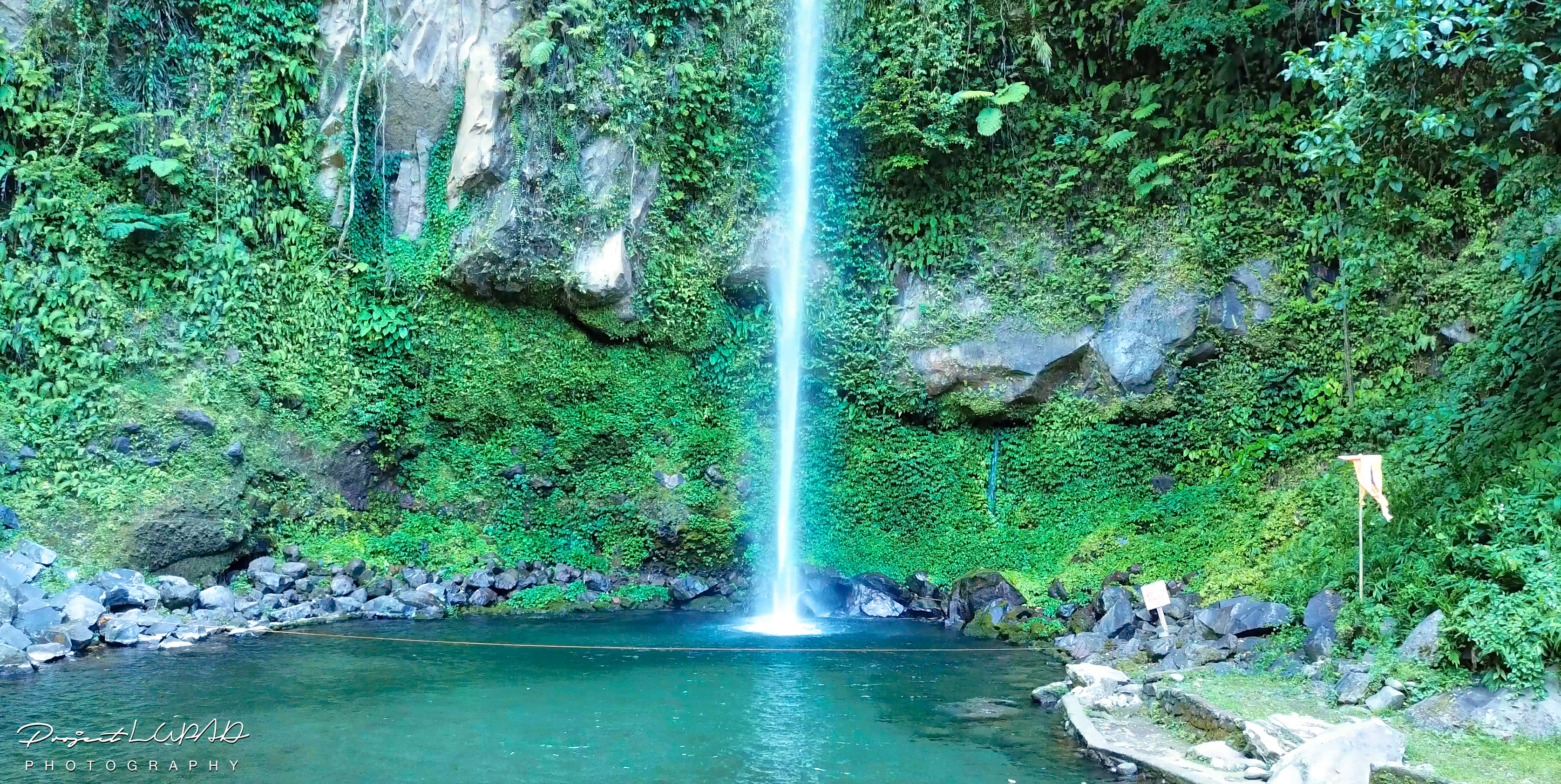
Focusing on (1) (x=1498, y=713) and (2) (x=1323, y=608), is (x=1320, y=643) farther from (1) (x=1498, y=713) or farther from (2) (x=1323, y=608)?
(1) (x=1498, y=713)

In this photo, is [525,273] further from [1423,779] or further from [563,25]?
[1423,779]

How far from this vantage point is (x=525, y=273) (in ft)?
49.7

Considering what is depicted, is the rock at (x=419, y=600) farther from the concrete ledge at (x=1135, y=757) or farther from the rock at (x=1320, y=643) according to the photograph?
the rock at (x=1320, y=643)

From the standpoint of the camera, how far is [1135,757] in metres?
7.22

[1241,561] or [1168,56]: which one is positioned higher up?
[1168,56]

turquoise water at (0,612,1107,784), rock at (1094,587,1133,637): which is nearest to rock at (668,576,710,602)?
turquoise water at (0,612,1107,784)

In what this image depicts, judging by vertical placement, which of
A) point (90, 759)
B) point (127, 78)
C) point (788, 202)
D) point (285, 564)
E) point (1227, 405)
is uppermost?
point (127, 78)

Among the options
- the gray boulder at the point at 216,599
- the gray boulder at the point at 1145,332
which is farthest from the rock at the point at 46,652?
the gray boulder at the point at 1145,332

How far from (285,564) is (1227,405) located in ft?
44.1

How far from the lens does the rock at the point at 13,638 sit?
32.9 feet

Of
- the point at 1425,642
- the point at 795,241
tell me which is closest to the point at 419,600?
the point at 795,241

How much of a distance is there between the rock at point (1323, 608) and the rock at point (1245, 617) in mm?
263

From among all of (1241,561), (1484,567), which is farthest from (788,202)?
(1484,567)

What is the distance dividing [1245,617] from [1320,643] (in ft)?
3.85
